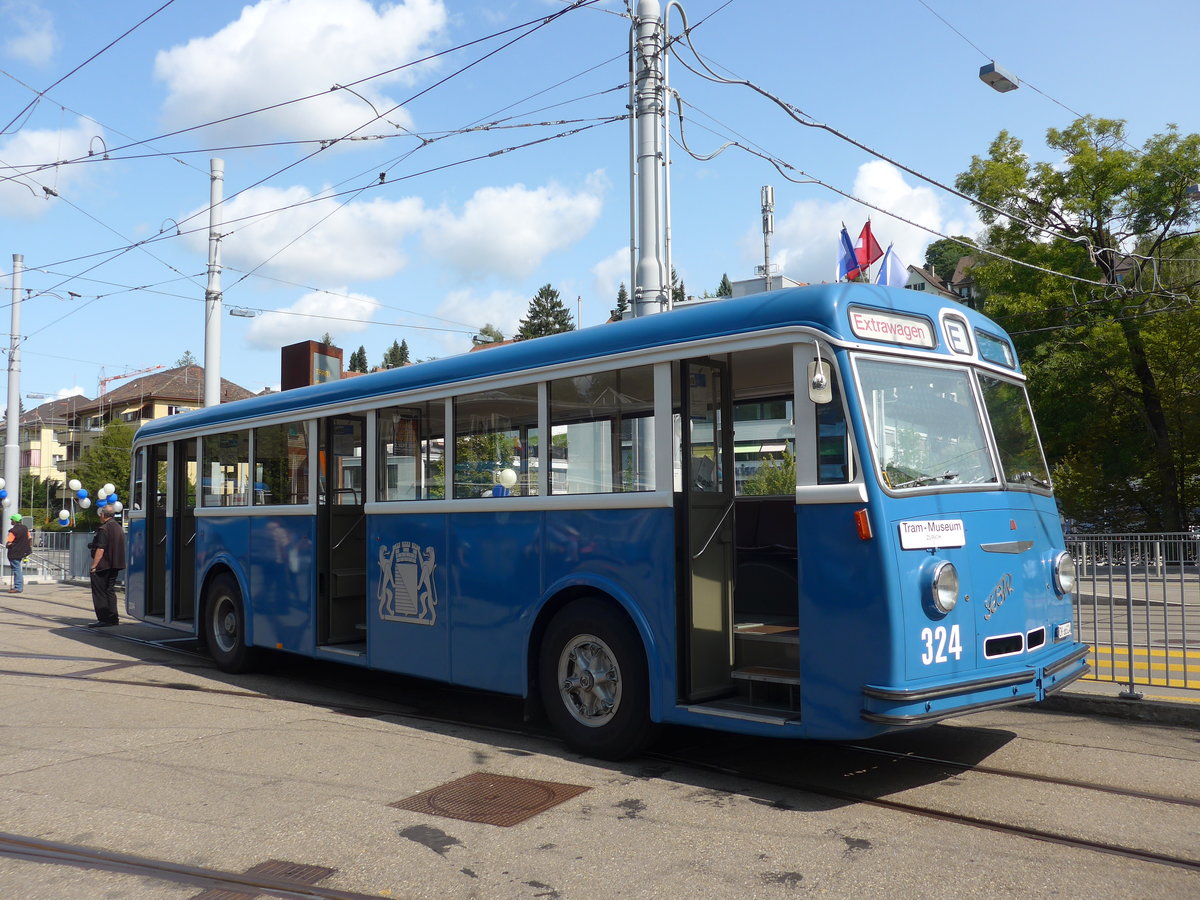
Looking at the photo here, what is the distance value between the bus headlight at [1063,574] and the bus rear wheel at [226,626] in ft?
25.0

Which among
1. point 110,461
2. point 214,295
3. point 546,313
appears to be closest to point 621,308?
point 546,313

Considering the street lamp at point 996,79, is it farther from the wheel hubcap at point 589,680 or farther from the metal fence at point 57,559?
the metal fence at point 57,559

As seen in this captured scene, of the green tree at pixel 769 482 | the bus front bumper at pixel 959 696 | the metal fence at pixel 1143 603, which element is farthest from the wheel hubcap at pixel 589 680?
the metal fence at pixel 1143 603

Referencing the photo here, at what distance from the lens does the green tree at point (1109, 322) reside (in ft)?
86.1

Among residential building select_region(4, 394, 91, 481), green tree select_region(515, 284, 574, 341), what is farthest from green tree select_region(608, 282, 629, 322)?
residential building select_region(4, 394, 91, 481)

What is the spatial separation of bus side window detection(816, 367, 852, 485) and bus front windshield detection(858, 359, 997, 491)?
5.4 inches

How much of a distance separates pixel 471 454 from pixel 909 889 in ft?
14.9

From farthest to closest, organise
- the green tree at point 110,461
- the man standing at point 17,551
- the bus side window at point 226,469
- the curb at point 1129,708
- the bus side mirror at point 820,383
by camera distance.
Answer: the green tree at point 110,461, the man standing at point 17,551, the bus side window at point 226,469, the curb at point 1129,708, the bus side mirror at point 820,383

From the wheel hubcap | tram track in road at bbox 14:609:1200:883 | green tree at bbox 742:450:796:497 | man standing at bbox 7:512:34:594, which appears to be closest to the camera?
tram track in road at bbox 14:609:1200:883

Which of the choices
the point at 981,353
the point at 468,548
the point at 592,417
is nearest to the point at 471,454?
the point at 468,548

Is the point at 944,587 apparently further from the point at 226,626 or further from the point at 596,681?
the point at 226,626

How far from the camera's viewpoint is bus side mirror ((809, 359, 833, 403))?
18.0 ft

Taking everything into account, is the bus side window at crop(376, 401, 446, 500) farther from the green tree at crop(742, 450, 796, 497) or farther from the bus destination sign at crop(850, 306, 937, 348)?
the bus destination sign at crop(850, 306, 937, 348)

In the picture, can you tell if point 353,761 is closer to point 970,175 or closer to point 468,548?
point 468,548
